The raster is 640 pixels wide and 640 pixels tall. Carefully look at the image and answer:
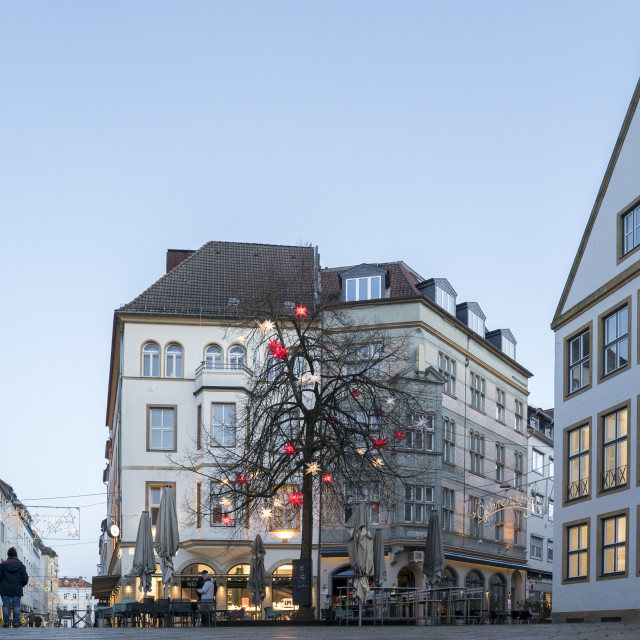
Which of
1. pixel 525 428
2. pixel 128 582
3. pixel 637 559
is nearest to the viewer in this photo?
pixel 637 559

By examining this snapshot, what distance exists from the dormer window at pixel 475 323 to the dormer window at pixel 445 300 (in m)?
1.79

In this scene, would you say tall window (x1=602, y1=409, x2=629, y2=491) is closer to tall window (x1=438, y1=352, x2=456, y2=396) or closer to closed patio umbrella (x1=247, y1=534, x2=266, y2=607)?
closed patio umbrella (x1=247, y1=534, x2=266, y2=607)

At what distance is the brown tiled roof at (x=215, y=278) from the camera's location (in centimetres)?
5184

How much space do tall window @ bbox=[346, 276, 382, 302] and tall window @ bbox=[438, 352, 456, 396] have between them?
4.26 m

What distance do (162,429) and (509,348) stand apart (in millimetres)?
23748

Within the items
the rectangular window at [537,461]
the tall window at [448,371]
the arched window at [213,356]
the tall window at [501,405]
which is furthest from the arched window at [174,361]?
the rectangular window at [537,461]

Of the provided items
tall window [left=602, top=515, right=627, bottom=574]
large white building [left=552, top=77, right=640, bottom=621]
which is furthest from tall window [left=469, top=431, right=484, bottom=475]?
tall window [left=602, top=515, right=627, bottom=574]

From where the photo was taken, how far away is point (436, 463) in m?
52.4

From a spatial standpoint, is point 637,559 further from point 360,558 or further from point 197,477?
point 197,477

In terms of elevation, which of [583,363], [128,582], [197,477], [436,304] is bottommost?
[128,582]

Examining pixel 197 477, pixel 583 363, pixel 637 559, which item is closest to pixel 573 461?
pixel 583 363

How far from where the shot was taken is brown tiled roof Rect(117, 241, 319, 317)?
51.8 meters

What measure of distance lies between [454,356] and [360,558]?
80.2 feet

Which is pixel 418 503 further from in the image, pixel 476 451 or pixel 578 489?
pixel 578 489
